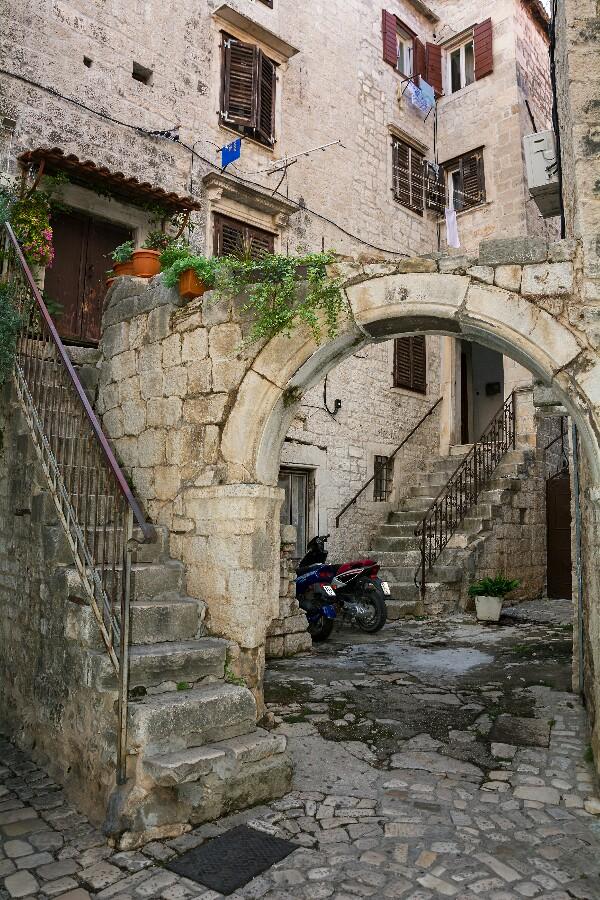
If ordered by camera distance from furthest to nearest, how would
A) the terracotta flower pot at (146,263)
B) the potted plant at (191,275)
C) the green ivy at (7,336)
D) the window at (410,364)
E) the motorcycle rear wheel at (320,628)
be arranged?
1. the window at (410,364)
2. the motorcycle rear wheel at (320,628)
3. the terracotta flower pot at (146,263)
4. the green ivy at (7,336)
5. the potted plant at (191,275)

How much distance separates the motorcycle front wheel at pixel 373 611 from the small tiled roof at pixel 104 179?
5195 mm

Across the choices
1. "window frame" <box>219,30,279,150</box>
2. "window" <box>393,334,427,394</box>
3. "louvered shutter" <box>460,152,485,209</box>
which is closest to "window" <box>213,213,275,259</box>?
"window frame" <box>219,30,279,150</box>

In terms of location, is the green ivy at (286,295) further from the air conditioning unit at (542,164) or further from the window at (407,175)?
the window at (407,175)

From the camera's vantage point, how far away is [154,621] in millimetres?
4109

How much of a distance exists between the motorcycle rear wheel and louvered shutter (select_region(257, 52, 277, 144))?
23.3ft

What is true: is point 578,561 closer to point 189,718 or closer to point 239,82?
point 189,718

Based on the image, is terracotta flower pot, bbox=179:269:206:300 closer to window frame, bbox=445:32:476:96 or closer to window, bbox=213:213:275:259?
window, bbox=213:213:275:259

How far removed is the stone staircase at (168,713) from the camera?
3.27 metres

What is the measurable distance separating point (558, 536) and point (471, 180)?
23.6 ft

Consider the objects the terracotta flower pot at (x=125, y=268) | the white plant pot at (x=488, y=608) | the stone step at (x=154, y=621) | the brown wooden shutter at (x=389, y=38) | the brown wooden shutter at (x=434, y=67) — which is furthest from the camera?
the brown wooden shutter at (x=434, y=67)

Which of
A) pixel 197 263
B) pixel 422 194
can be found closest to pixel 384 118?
pixel 422 194

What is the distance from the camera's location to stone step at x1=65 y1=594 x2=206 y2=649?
3.79 m

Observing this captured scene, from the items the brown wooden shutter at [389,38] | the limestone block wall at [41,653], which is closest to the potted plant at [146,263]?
the limestone block wall at [41,653]

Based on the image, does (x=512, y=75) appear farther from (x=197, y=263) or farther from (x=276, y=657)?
(x=276, y=657)
